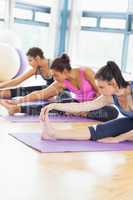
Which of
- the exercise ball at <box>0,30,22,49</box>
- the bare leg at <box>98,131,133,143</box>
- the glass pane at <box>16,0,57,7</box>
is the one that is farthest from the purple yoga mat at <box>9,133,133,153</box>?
the glass pane at <box>16,0,57,7</box>

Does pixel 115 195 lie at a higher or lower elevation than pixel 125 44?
lower

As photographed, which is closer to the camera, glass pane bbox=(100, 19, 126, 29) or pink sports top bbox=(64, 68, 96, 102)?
pink sports top bbox=(64, 68, 96, 102)

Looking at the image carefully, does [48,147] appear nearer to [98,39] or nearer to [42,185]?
[42,185]

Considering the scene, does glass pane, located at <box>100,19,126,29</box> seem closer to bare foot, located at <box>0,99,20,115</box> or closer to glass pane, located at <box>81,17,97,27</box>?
glass pane, located at <box>81,17,97,27</box>

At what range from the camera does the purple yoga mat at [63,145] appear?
108 inches

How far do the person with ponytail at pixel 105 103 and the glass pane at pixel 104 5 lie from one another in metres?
3.44

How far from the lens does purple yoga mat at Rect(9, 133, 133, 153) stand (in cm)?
274

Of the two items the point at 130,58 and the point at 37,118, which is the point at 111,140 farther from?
the point at 130,58

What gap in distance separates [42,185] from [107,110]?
1.89 meters

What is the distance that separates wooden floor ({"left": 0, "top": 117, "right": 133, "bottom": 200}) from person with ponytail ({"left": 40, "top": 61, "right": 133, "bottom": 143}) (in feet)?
0.88

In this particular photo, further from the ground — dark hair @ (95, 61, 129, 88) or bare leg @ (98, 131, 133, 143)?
dark hair @ (95, 61, 129, 88)

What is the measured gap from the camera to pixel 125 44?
19.8 feet

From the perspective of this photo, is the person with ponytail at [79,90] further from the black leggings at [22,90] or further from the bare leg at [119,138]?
the bare leg at [119,138]

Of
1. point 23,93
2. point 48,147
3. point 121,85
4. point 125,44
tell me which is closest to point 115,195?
point 48,147
